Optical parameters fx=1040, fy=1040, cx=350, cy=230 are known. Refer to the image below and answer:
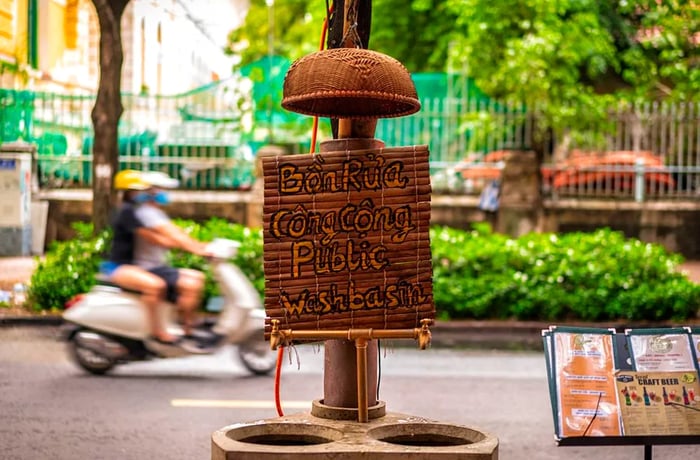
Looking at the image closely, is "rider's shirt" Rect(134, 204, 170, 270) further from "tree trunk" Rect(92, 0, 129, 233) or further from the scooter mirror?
"tree trunk" Rect(92, 0, 129, 233)

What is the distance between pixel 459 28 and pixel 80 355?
50.6ft

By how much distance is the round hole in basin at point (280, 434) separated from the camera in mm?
4391

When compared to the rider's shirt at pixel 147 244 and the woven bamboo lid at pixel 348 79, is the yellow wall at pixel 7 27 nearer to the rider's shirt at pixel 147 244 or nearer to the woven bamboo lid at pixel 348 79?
the rider's shirt at pixel 147 244

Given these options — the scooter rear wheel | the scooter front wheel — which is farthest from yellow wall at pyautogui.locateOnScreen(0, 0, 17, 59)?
the scooter front wheel

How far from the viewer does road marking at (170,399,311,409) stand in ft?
24.8

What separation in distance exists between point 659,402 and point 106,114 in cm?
1064

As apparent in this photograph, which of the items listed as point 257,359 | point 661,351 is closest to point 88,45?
point 257,359

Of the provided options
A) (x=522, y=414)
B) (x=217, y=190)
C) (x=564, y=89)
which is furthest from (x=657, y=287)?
(x=217, y=190)

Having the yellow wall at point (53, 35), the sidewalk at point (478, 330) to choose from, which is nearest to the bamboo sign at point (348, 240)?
the sidewalk at point (478, 330)

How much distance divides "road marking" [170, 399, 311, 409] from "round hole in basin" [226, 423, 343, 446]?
2.98 meters

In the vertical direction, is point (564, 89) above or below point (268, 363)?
above

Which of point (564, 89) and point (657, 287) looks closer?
point (657, 287)

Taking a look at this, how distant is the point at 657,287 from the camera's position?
11797 mm

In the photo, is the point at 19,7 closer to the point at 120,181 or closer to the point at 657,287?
the point at 120,181
